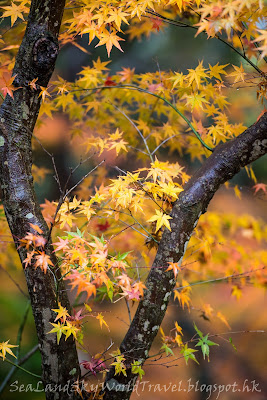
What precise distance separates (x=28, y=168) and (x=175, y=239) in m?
0.78

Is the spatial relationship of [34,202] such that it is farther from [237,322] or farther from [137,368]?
[237,322]

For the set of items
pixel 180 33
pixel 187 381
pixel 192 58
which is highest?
pixel 180 33

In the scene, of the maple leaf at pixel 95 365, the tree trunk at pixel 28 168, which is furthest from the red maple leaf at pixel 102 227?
the maple leaf at pixel 95 365

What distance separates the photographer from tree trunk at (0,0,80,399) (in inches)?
64.0

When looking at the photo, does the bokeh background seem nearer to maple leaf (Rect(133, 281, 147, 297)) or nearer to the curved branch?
the curved branch

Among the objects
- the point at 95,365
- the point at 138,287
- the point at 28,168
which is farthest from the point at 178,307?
the point at 28,168

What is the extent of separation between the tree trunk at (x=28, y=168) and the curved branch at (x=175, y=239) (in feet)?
1.02

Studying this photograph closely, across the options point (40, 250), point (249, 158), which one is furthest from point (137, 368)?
point (249, 158)

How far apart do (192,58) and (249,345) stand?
3044 mm

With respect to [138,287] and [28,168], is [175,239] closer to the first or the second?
[138,287]

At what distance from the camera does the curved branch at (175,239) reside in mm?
1688

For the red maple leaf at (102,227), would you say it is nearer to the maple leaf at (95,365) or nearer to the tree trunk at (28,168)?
the tree trunk at (28,168)

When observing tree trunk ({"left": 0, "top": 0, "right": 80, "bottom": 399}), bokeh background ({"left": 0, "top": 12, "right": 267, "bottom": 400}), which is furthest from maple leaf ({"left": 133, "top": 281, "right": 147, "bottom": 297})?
bokeh background ({"left": 0, "top": 12, "right": 267, "bottom": 400})

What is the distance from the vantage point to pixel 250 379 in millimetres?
3480
